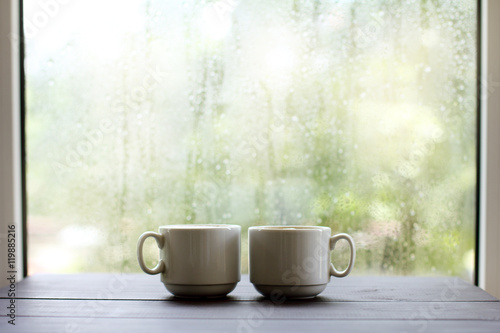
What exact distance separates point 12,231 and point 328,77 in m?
0.79

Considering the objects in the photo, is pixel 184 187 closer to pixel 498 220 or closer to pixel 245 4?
pixel 245 4

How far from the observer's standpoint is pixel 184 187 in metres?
1.11

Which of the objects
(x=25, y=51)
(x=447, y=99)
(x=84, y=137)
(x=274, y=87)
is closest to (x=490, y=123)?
(x=447, y=99)

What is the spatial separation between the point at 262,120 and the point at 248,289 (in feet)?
1.30

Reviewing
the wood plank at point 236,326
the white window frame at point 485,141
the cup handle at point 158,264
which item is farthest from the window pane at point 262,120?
the wood plank at point 236,326

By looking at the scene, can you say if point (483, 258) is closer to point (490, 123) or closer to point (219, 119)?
point (490, 123)

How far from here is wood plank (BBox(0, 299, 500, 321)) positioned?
687mm

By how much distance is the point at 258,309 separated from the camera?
Answer: 724mm

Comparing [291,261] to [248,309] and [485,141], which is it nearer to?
[248,309]

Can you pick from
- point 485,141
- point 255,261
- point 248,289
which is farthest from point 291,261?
point 485,141

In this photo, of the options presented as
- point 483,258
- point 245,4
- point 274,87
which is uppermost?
point 245,4

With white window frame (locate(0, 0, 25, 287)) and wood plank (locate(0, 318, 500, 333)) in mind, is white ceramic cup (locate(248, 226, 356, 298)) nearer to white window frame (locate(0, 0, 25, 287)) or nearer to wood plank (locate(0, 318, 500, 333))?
wood plank (locate(0, 318, 500, 333))

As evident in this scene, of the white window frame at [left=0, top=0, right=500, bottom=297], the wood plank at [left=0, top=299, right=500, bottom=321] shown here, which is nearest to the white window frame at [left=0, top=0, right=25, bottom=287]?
the white window frame at [left=0, top=0, right=500, bottom=297]

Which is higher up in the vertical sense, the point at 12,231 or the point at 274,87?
the point at 274,87
